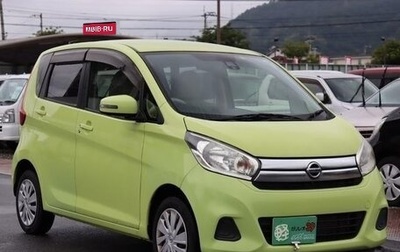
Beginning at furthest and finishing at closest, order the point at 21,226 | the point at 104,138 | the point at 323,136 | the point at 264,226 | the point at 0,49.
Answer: the point at 0,49, the point at 21,226, the point at 104,138, the point at 323,136, the point at 264,226

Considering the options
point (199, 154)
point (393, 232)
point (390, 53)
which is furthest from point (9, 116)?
point (390, 53)

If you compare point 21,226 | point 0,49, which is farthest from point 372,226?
point 0,49

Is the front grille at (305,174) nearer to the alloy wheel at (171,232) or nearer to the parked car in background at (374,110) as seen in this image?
the alloy wheel at (171,232)

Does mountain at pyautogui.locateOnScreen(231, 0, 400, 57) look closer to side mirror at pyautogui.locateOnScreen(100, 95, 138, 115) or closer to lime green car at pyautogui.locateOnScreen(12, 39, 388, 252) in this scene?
lime green car at pyautogui.locateOnScreen(12, 39, 388, 252)

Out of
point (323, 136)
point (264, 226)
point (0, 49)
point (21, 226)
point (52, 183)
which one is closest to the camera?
point (264, 226)

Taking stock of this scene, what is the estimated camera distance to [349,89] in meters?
13.9

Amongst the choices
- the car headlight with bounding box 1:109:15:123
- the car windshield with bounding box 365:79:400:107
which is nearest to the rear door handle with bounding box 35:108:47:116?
the car windshield with bounding box 365:79:400:107

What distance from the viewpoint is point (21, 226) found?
7.27 metres

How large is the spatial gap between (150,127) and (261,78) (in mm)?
1174

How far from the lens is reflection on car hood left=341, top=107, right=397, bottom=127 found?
10.1m

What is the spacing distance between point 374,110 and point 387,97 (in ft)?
2.08

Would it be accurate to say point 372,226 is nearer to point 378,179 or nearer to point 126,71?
point 378,179

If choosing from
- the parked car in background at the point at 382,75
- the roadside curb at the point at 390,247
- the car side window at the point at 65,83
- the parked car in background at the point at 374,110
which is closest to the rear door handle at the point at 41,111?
the car side window at the point at 65,83

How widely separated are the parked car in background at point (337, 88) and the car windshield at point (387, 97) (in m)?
1.77
